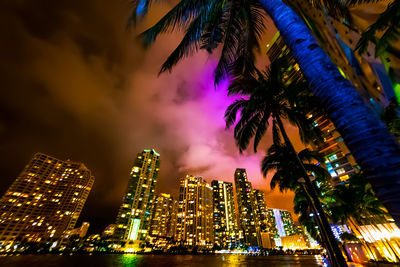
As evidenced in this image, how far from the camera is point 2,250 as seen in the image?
7000 centimetres

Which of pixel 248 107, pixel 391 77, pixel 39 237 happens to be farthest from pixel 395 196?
pixel 39 237

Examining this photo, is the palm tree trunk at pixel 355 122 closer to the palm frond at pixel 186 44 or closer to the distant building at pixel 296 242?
the palm frond at pixel 186 44

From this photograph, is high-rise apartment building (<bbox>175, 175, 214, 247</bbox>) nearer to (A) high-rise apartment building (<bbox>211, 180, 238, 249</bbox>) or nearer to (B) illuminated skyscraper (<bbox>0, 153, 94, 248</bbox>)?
(A) high-rise apartment building (<bbox>211, 180, 238, 249</bbox>)

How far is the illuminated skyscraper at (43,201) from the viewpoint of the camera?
7881cm

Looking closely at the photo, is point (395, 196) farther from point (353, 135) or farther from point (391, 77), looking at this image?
point (391, 77)

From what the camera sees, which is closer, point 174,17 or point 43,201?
point 174,17

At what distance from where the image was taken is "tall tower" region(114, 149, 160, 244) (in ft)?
273

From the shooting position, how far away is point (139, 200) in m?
89.8

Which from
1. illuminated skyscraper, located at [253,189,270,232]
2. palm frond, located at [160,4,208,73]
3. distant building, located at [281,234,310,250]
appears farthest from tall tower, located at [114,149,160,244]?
palm frond, located at [160,4,208,73]

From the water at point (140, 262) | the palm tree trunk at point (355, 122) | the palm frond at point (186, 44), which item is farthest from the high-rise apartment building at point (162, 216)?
the palm tree trunk at point (355, 122)

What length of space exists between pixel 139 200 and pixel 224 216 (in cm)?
7839

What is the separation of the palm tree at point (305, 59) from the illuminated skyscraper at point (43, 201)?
4962 inches

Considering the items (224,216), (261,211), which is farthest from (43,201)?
(261,211)

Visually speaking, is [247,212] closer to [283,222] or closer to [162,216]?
[283,222]
